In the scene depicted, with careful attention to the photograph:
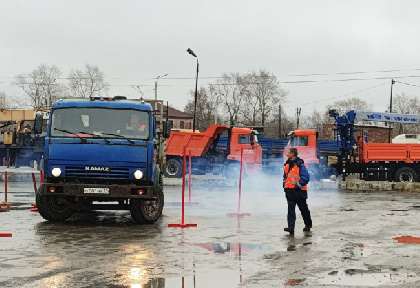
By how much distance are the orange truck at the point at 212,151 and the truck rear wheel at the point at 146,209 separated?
18978 mm

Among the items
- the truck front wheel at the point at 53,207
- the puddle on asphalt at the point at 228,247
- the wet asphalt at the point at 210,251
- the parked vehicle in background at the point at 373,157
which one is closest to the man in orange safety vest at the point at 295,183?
the wet asphalt at the point at 210,251

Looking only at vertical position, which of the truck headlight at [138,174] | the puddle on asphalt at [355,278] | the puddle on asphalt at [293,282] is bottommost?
the puddle on asphalt at [293,282]

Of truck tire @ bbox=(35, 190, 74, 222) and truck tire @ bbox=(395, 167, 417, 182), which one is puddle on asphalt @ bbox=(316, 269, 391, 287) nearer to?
truck tire @ bbox=(35, 190, 74, 222)

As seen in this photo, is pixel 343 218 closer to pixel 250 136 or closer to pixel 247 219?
pixel 247 219

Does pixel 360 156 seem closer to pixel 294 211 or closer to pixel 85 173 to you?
pixel 294 211

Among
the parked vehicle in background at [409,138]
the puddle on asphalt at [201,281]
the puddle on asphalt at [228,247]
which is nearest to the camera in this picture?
the puddle on asphalt at [201,281]

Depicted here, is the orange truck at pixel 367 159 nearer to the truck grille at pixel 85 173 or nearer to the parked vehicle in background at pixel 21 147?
the parked vehicle in background at pixel 21 147

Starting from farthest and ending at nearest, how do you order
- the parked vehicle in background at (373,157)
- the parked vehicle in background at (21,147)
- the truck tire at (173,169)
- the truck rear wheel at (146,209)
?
the parked vehicle in background at (21,147) → the truck tire at (173,169) → the parked vehicle in background at (373,157) → the truck rear wheel at (146,209)

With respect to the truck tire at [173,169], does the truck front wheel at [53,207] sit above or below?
below

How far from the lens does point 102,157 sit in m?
12.9

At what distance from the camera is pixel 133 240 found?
11219 mm

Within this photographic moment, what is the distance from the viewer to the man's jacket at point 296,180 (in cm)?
1259

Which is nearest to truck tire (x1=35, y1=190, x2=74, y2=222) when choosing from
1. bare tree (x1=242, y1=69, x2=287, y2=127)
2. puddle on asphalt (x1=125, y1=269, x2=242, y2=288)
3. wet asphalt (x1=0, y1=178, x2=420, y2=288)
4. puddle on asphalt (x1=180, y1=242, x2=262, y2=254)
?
wet asphalt (x1=0, y1=178, x2=420, y2=288)

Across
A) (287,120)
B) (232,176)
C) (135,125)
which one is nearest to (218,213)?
(135,125)
